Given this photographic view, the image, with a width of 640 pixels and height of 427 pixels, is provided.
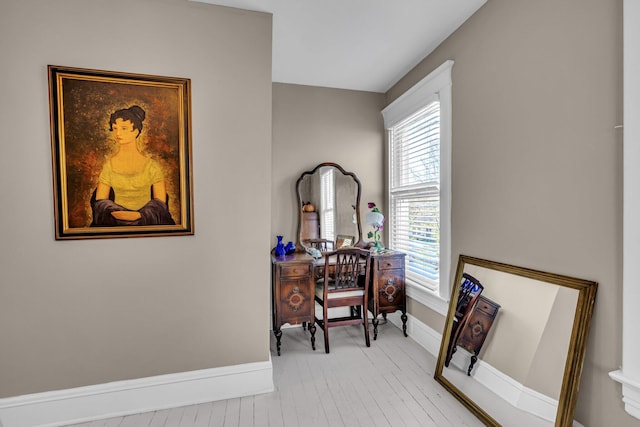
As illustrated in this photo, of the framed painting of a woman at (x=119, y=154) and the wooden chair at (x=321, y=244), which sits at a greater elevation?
the framed painting of a woman at (x=119, y=154)

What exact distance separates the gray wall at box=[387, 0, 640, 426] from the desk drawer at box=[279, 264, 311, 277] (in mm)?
1313

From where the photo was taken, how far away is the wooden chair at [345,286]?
2.87 m

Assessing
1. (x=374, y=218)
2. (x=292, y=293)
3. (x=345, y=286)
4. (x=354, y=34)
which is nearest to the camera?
(x=354, y=34)

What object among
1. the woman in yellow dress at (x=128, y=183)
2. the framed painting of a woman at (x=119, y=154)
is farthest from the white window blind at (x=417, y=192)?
the woman in yellow dress at (x=128, y=183)

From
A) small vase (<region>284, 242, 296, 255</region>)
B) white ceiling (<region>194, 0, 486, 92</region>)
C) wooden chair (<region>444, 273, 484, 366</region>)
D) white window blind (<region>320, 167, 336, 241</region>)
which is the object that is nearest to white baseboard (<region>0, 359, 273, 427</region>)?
small vase (<region>284, 242, 296, 255</region>)

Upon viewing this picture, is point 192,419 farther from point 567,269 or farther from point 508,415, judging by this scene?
point 567,269

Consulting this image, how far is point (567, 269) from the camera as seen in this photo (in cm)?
171

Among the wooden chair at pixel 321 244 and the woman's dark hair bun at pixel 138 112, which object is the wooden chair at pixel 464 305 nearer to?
the wooden chair at pixel 321 244

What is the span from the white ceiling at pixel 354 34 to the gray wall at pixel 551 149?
27 centimetres

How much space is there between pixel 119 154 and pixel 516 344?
2.60 m

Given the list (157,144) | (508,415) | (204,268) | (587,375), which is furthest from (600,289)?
(157,144)

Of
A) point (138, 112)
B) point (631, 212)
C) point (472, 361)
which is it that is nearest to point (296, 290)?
point (472, 361)

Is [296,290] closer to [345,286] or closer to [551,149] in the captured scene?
[345,286]

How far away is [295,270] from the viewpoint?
112 inches
